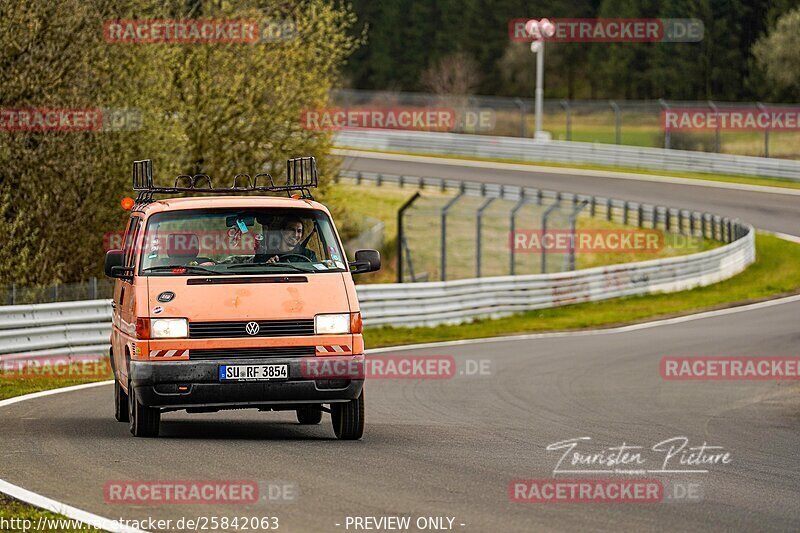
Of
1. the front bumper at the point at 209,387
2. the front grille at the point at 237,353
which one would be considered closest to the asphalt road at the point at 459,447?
the front bumper at the point at 209,387

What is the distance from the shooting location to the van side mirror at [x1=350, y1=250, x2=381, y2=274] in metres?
11.2

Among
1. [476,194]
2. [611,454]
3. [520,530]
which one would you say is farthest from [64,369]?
[476,194]

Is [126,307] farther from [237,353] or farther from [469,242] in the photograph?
[469,242]

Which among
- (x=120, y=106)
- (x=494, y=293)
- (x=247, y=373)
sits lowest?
(x=494, y=293)

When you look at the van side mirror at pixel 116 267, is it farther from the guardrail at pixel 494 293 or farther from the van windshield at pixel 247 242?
the guardrail at pixel 494 293

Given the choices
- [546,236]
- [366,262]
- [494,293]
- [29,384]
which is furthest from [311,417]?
[546,236]

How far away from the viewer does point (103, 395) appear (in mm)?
14805

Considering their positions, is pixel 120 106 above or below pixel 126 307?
above

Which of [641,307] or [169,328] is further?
[641,307]

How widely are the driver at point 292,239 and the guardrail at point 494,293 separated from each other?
26.2 ft

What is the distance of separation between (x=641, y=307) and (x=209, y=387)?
21705mm

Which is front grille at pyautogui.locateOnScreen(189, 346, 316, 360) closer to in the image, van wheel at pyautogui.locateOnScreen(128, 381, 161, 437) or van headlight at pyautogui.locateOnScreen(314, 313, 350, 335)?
van headlight at pyautogui.locateOnScreen(314, 313, 350, 335)

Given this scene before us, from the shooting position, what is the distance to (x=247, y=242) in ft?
36.9

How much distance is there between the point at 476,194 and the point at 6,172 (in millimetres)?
27774
